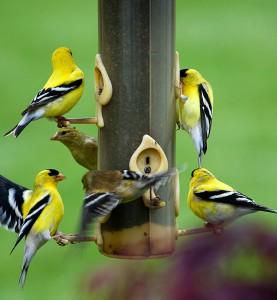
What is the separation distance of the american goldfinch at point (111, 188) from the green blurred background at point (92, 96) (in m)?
2.49

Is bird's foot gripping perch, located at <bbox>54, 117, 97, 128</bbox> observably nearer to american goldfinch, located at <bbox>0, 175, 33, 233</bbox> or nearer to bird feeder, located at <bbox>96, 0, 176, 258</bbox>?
bird feeder, located at <bbox>96, 0, 176, 258</bbox>

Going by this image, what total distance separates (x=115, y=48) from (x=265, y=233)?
3.02 meters

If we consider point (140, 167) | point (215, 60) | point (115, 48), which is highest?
point (115, 48)

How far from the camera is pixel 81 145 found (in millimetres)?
5188

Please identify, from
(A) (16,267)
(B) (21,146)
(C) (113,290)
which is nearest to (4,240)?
(A) (16,267)

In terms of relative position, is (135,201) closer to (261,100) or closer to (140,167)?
(140,167)

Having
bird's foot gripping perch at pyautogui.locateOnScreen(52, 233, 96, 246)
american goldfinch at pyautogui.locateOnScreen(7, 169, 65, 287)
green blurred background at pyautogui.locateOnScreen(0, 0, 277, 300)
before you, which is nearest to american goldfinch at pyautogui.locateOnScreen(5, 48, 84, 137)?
american goldfinch at pyautogui.locateOnScreen(7, 169, 65, 287)

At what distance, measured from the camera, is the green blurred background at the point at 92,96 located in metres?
8.57

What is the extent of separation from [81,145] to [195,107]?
635 mm

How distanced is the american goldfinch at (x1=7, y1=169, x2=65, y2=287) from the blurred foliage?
289 centimetres

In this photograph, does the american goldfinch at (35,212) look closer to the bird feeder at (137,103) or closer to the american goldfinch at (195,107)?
the bird feeder at (137,103)

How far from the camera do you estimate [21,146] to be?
10.8 meters

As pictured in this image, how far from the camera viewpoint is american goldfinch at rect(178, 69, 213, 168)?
16.8 ft

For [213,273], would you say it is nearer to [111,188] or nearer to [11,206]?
[111,188]
